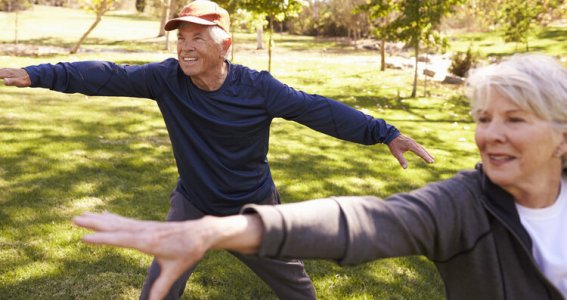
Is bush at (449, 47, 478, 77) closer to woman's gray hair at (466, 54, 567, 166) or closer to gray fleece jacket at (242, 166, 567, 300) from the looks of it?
woman's gray hair at (466, 54, 567, 166)

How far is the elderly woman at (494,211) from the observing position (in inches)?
67.3

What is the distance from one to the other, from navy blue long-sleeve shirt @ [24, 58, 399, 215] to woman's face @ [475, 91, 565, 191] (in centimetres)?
158

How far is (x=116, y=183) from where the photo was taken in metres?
6.98

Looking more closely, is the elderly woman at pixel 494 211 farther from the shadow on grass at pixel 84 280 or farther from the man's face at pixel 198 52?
the shadow on grass at pixel 84 280

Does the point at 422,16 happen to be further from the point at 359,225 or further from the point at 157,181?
the point at 359,225

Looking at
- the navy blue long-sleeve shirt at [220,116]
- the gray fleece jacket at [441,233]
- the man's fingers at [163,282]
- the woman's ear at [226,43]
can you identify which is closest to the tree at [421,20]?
the woman's ear at [226,43]

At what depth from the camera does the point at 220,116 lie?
3508mm

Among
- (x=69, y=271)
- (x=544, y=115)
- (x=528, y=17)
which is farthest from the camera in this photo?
(x=528, y=17)

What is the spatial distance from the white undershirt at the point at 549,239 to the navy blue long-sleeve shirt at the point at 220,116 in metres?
1.56

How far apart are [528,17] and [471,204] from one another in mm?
20534

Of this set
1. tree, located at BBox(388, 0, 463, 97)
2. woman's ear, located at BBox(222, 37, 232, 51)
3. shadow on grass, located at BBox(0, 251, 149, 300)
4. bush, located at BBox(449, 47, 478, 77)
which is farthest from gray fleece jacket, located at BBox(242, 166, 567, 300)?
bush, located at BBox(449, 47, 478, 77)

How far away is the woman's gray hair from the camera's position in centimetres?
187

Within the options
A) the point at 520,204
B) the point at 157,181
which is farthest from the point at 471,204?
the point at 157,181

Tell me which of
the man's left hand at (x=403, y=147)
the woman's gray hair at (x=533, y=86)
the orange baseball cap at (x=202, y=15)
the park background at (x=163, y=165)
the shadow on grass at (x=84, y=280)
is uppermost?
the orange baseball cap at (x=202, y=15)
